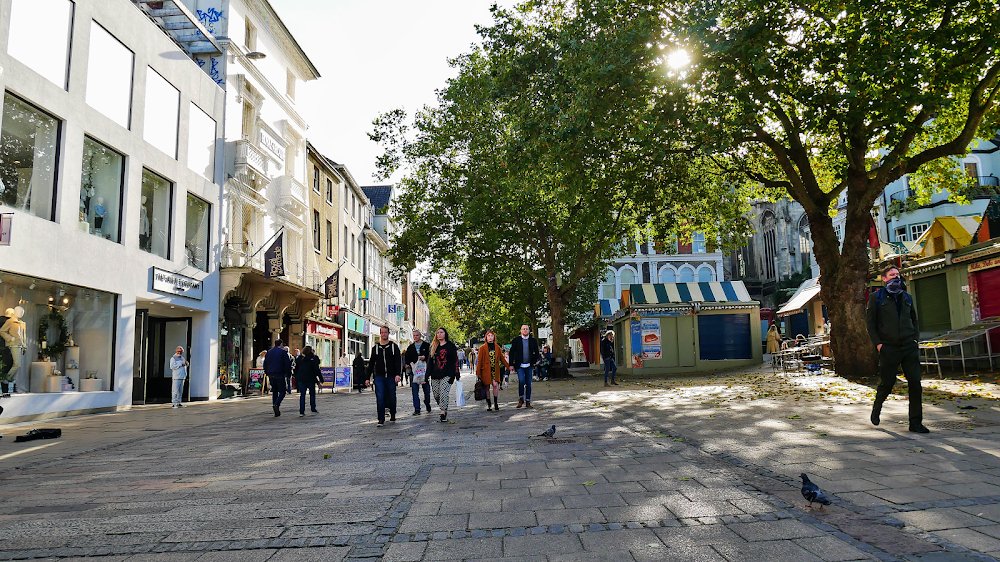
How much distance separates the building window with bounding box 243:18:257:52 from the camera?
26312 millimetres

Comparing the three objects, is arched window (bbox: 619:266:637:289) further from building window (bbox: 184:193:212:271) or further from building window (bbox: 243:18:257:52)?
building window (bbox: 184:193:212:271)

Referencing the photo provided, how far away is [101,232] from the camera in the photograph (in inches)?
679

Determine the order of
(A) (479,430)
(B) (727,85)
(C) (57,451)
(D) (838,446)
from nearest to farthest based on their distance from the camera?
1. (D) (838,446)
2. (C) (57,451)
3. (A) (479,430)
4. (B) (727,85)

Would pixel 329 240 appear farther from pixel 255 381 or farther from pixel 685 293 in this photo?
pixel 685 293

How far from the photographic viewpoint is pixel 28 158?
14625 millimetres

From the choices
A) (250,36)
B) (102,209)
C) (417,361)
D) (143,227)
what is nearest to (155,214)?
(143,227)

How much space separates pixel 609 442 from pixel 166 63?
18662mm

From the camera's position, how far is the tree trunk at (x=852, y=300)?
16000 mm

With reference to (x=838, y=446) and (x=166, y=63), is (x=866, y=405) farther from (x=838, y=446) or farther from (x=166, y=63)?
(x=166, y=63)

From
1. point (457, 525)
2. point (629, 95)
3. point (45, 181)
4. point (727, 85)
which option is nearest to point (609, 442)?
point (457, 525)

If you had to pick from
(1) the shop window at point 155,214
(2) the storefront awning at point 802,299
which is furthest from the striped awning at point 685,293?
(1) the shop window at point 155,214

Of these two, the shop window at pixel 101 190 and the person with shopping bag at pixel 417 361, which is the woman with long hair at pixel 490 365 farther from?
the shop window at pixel 101 190

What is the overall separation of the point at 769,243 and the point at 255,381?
60069 mm

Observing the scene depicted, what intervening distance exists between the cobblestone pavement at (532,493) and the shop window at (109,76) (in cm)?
1028
